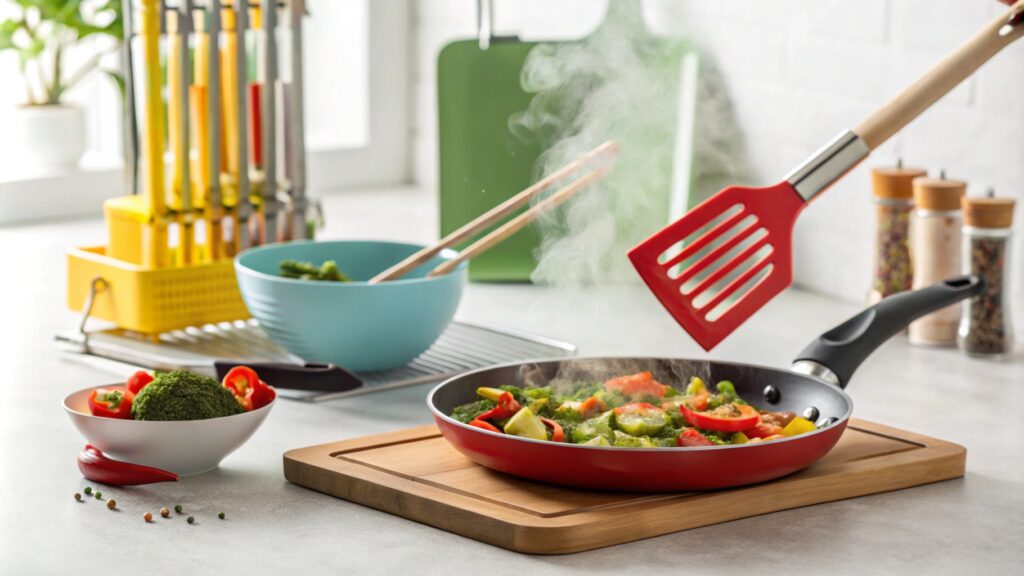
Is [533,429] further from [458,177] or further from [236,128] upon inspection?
[458,177]

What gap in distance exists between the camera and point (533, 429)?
1.18 meters

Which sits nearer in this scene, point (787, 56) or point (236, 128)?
point (236, 128)

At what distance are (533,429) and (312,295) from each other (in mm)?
425

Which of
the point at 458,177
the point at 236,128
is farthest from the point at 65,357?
the point at 458,177

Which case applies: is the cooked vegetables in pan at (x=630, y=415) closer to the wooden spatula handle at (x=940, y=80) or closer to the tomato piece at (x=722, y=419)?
the tomato piece at (x=722, y=419)

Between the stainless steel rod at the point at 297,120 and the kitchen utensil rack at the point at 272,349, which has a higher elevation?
the stainless steel rod at the point at 297,120

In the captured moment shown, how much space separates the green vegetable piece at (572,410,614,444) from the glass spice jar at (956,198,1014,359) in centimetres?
64

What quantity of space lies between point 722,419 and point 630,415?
0.24ft

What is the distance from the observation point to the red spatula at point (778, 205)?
47.9 inches

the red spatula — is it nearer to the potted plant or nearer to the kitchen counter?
the kitchen counter

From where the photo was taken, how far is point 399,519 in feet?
3.84

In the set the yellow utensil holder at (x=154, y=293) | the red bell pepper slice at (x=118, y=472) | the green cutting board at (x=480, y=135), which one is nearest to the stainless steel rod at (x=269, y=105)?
the yellow utensil holder at (x=154, y=293)

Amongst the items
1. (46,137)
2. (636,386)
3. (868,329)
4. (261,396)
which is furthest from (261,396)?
(46,137)

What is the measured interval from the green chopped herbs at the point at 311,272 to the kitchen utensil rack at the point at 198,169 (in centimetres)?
19
